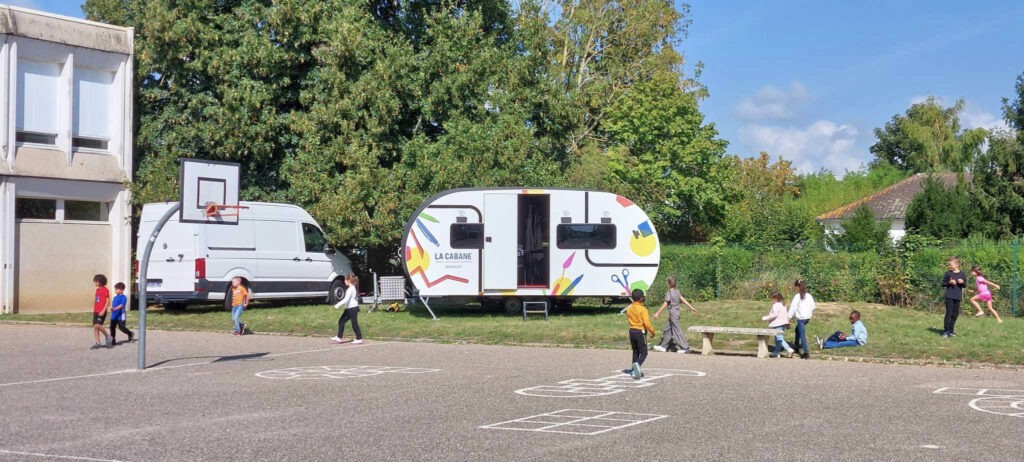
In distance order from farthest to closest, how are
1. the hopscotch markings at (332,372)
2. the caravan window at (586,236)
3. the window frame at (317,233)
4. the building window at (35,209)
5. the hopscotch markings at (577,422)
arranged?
the window frame at (317,233) → the building window at (35,209) → the caravan window at (586,236) → the hopscotch markings at (332,372) → the hopscotch markings at (577,422)

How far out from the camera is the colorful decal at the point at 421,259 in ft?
78.3

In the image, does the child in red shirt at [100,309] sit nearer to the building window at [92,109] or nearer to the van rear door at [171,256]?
the van rear door at [171,256]

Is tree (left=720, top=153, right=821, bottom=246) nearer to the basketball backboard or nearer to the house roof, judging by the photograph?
the house roof

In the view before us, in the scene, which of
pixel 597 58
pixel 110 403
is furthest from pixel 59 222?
pixel 597 58

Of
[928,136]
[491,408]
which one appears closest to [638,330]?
[491,408]

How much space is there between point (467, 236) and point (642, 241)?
13.7 ft

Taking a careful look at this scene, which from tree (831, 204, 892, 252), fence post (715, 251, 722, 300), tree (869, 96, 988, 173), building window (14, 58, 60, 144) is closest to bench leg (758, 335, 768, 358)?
fence post (715, 251, 722, 300)

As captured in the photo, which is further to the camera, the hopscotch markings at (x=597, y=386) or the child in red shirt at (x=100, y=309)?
the child in red shirt at (x=100, y=309)

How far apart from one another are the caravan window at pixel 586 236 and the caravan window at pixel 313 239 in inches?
289

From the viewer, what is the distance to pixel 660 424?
954 cm

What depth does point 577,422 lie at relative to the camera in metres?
9.72

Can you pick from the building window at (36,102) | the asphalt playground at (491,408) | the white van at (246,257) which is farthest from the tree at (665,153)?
the asphalt playground at (491,408)

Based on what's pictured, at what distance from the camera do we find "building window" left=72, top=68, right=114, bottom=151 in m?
28.1

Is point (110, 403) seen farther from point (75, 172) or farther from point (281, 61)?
point (281, 61)
